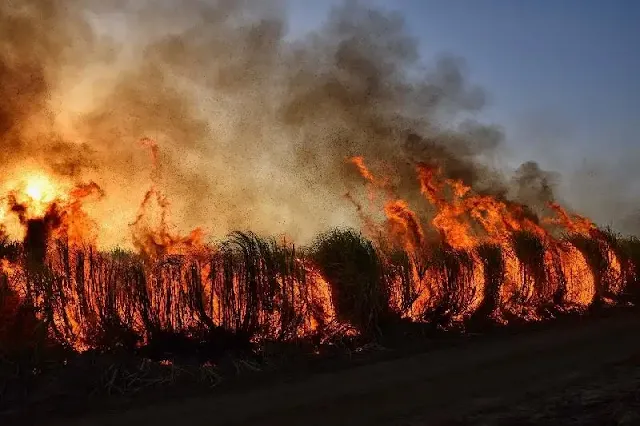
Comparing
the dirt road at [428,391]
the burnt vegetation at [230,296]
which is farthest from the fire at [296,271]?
the dirt road at [428,391]

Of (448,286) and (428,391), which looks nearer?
(428,391)

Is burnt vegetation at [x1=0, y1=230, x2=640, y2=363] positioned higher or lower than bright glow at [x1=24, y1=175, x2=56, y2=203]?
lower

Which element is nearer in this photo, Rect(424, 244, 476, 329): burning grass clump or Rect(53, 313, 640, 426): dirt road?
Rect(53, 313, 640, 426): dirt road

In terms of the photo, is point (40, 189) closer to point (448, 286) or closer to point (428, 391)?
point (448, 286)

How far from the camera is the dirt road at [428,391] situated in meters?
5.12

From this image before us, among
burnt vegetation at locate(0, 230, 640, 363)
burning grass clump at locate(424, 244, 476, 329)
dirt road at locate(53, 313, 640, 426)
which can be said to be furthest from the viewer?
burning grass clump at locate(424, 244, 476, 329)

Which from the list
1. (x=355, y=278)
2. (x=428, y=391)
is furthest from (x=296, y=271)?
(x=428, y=391)

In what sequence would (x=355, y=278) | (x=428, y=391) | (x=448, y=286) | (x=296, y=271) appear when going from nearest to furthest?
(x=428, y=391) < (x=296, y=271) < (x=355, y=278) < (x=448, y=286)

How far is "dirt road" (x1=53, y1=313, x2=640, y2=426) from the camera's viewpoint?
5.12 meters

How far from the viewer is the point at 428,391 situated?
5.88 metres

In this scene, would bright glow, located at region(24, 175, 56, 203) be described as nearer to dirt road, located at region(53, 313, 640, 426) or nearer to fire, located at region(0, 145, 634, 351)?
fire, located at region(0, 145, 634, 351)

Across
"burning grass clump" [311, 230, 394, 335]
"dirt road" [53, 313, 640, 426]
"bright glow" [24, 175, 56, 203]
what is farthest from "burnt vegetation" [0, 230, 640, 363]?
"bright glow" [24, 175, 56, 203]

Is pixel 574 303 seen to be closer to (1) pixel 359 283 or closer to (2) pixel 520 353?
(2) pixel 520 353

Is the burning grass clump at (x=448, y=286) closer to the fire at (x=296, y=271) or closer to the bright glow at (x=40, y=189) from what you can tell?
the fire at (x=296, y=271)
